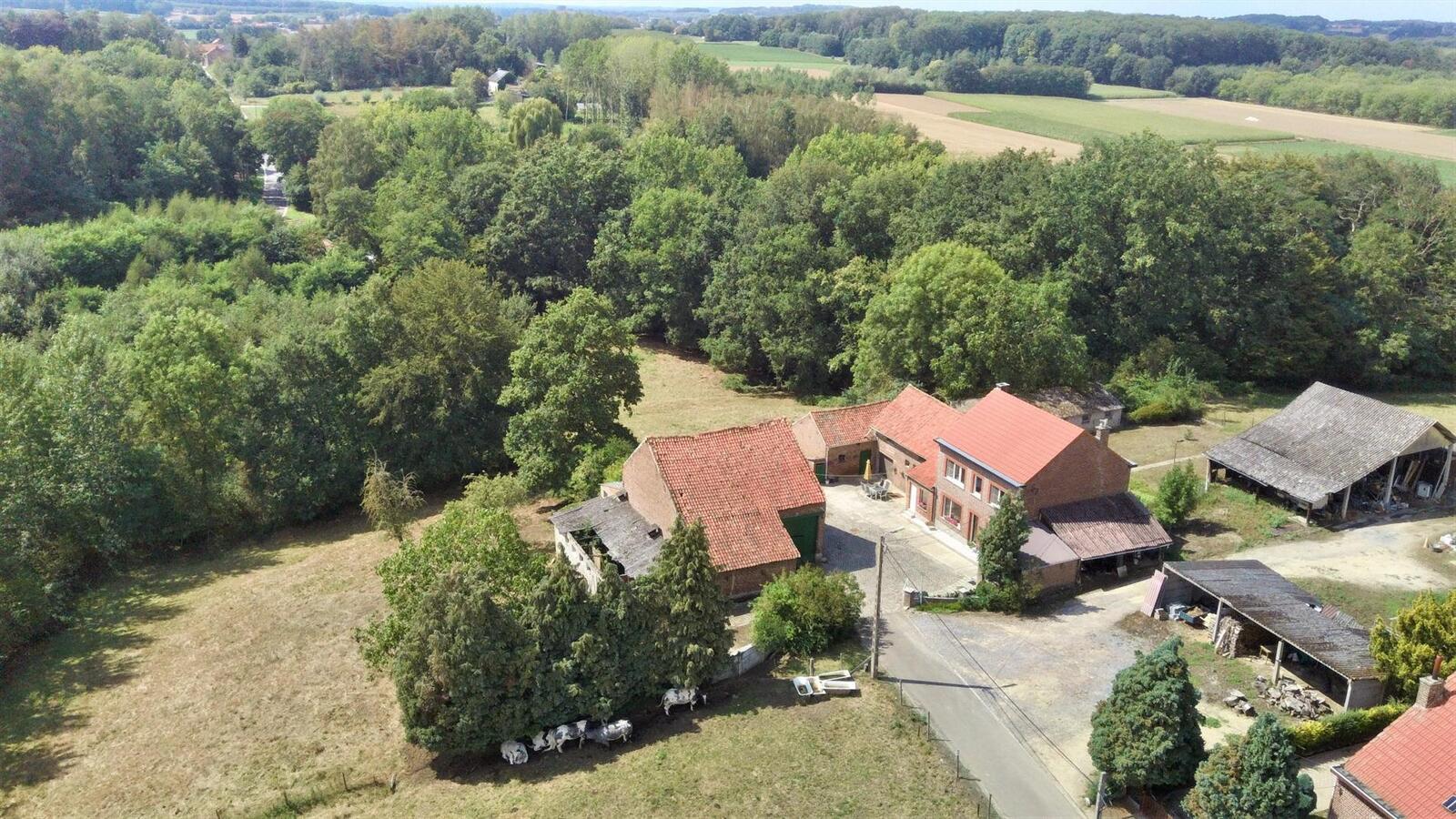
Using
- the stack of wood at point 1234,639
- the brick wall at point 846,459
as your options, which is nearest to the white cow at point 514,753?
the stack of wood at point 1234,639

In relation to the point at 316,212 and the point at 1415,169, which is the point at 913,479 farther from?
the point at 316,212

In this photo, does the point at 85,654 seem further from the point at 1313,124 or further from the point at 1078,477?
the point at 1313,124

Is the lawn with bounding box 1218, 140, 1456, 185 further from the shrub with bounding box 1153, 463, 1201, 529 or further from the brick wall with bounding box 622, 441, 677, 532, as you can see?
the brick wall with bounding box 622, 441, 677, 532

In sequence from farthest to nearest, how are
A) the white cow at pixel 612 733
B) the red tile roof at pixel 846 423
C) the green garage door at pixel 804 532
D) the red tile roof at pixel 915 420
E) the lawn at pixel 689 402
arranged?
the lawn at pixel 689 402
the red tile roof at pixel 846 423
the red tile roof at pixel 915 420
the green garage door at pixel 804 532
the white cow at pixel 612 733

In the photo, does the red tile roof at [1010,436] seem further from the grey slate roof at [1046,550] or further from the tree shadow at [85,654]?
the tree shadow at [85,654]

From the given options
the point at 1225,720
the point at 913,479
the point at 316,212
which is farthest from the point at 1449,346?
the point at 316,212

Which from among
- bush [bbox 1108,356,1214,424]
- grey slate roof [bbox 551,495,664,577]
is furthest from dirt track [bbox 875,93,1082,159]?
grey slate roof [bbox 551,495,664,577]
